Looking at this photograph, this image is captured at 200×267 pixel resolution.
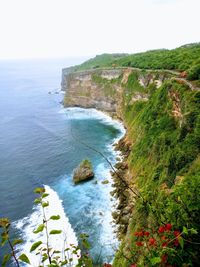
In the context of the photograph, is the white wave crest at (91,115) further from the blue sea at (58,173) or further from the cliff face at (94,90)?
the cliff face at (94,90)

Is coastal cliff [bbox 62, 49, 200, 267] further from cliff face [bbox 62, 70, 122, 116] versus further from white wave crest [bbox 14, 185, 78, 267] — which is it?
cliff face [bbox 62, 70, 122, 116]

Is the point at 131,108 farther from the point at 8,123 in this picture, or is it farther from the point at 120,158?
the point at 8,123

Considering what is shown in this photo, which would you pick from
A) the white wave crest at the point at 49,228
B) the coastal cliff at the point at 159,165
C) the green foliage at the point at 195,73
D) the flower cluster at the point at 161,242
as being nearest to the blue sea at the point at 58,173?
the white wave crest at the point at 49,228

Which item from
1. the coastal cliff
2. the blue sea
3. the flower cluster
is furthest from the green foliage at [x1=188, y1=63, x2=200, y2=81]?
the flower cluster

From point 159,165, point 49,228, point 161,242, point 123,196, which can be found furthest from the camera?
point 123,196

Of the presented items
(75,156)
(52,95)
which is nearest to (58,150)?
(75,156)

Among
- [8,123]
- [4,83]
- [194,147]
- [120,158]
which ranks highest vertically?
[194,147]

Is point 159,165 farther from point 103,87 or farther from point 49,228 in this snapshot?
point 103,87

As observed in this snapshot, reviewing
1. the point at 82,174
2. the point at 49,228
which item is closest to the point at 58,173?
the point at 82,174
